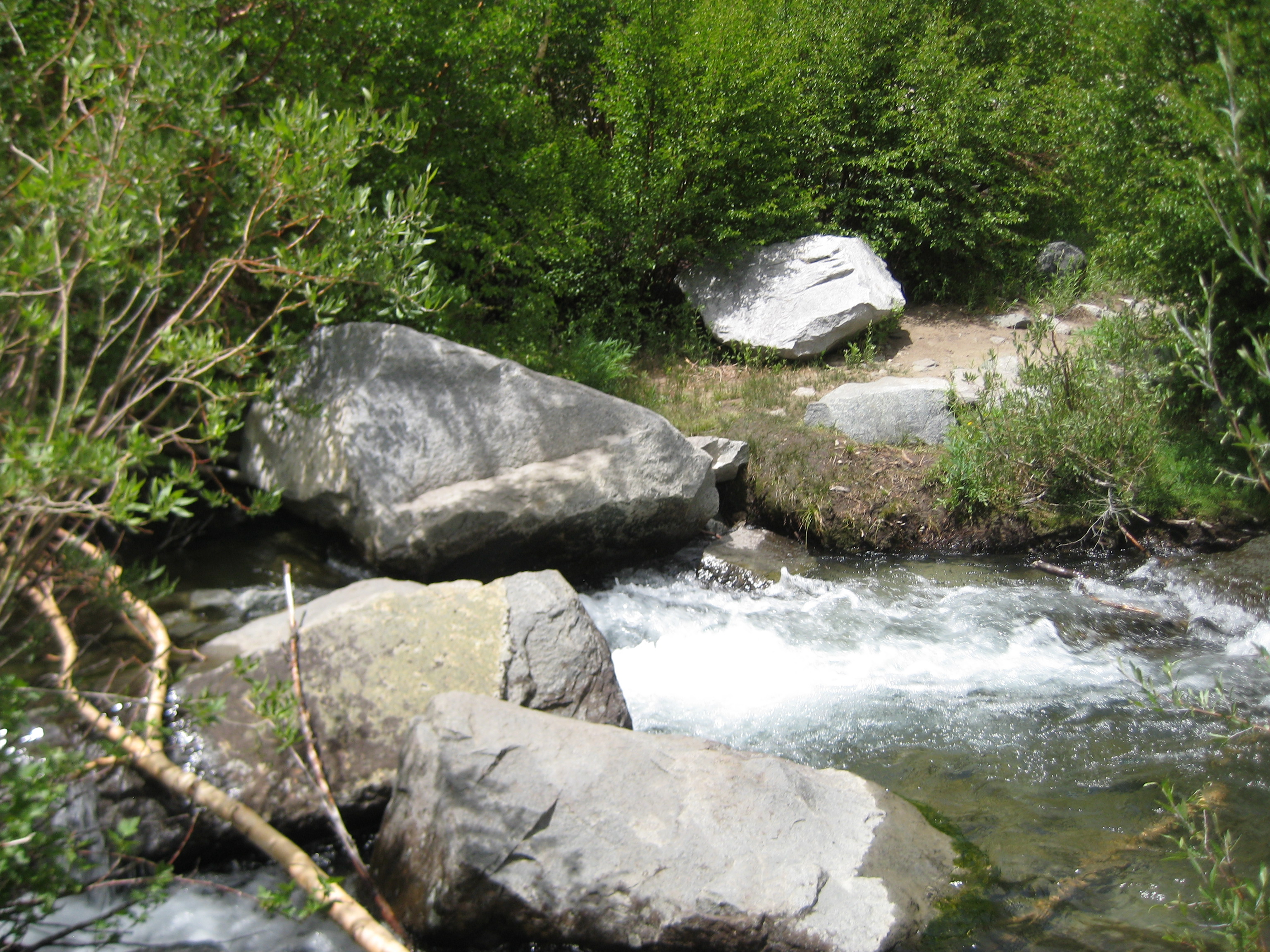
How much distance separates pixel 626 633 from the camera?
6086 millimetres

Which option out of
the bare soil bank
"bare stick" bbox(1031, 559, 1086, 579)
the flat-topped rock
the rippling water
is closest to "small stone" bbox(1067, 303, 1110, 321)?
the bare soil bank

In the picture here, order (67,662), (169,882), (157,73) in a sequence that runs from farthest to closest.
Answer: (157,73), (67,662), (169,882)

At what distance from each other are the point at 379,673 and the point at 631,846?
1.50m

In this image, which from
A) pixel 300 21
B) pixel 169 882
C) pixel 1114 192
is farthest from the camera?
pixel 1114 192

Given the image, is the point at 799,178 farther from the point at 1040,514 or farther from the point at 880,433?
the point at 1040,514

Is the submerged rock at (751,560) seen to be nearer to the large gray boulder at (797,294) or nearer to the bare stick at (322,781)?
the bare stick at (322,781)

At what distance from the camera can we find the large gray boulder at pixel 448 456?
579 centimetres

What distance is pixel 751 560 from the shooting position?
7.45 meters

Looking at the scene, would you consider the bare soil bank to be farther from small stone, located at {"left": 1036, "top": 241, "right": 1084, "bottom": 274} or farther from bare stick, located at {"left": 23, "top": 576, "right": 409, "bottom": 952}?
bare stick, located at {"left": 23, "top": 576, "right": 409, "bottom": 952}

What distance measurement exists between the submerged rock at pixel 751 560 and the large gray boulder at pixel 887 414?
1493 millimetres

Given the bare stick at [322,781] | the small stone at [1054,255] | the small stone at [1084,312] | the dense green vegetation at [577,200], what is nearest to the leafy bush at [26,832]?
the dense green vegetation at [577,200]

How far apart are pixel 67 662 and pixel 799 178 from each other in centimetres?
1147

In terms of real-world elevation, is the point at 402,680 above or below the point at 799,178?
below

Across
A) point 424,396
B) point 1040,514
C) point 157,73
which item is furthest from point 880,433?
point 157,73
